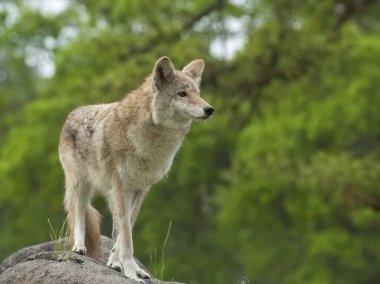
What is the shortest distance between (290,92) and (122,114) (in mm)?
16048

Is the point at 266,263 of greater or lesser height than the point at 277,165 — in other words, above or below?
below

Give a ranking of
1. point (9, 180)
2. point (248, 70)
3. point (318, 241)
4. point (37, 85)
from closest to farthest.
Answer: point (248, 70)
point (318, 241)
point (9, 180)
point (37, 85)

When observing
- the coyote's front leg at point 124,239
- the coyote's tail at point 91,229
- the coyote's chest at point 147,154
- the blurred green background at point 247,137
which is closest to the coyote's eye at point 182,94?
the coyote's chest at point 147,154

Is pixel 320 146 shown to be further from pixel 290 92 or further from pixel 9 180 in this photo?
pixel 9 180

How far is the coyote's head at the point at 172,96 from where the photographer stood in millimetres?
8961

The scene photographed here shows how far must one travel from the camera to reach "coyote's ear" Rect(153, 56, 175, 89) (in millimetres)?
9008

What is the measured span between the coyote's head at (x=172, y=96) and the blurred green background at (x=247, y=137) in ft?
43.2

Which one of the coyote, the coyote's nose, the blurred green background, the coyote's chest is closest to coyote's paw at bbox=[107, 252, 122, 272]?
the coyote

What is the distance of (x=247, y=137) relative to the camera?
25.8m

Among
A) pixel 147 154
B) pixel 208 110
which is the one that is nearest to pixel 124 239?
pixel 147 154

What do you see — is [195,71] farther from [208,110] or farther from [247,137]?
[247,137]

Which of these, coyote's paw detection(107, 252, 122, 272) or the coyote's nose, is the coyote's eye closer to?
the coyote's nose

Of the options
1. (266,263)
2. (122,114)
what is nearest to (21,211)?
(266,263)

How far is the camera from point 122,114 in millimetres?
9266
